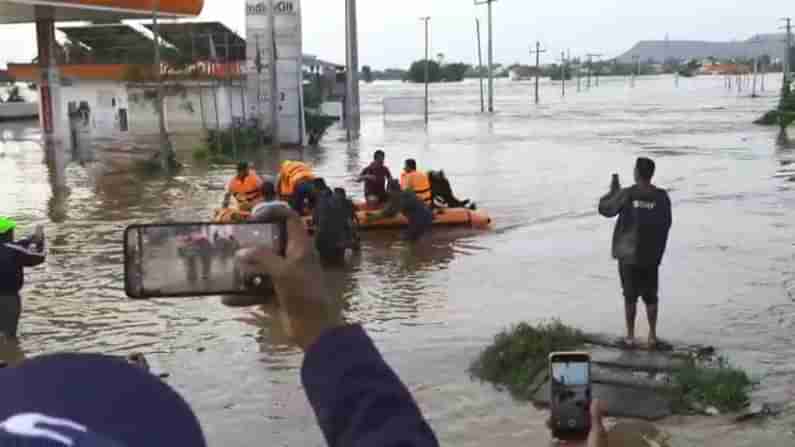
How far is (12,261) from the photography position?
27.9 ft

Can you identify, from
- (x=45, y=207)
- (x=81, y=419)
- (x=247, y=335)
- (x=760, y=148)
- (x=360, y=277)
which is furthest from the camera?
(x=760, y=148)

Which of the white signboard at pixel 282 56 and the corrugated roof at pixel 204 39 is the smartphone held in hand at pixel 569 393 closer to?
the white signboard at pixel 282 56

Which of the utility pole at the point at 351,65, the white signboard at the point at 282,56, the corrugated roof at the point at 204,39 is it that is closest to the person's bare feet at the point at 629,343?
the white signboard at the point at 282,56

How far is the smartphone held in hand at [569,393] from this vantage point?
6.11 meters

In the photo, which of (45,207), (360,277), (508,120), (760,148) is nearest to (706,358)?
(360,277)

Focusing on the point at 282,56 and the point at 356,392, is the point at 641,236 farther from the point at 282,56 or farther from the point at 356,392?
the point at 282,56

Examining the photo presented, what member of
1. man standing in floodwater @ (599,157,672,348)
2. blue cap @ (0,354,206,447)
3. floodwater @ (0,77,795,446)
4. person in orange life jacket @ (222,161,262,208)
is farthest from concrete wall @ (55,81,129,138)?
blue cap @ (0,354,206,447)

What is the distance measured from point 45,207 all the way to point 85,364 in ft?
68.4

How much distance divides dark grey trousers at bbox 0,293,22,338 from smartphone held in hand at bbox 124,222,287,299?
7003mm

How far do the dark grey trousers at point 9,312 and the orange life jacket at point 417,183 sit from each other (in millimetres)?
7783

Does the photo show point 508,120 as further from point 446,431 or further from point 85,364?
point 85,364

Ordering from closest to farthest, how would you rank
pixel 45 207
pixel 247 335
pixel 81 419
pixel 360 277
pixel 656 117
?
1. pixel 81 419
2. pixel 247 335
3. pixel 360 277
4. pixel 45 207
5. pixel 656 117

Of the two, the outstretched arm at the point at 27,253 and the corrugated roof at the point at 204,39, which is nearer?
the outstretched arm at the point at 27,253

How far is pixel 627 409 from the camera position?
694cm
